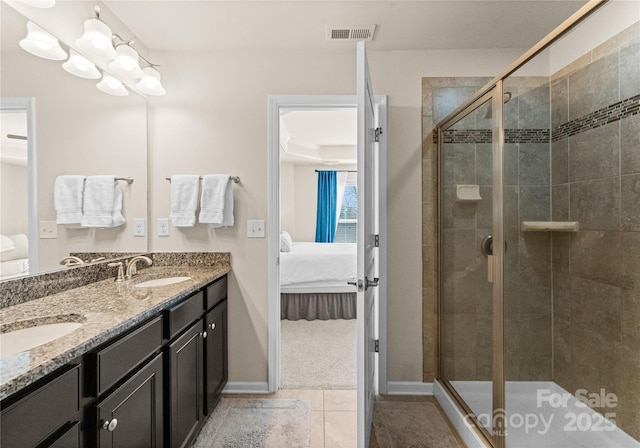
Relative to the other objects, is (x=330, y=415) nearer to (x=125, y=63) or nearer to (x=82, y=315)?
(x=82, y=315)

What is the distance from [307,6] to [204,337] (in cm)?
205

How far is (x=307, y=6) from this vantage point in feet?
6.12

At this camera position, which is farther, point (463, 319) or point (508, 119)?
point (463, 319)

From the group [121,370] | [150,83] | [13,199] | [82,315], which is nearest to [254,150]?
[150,83]

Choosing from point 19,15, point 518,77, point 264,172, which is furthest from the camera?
point 264,172

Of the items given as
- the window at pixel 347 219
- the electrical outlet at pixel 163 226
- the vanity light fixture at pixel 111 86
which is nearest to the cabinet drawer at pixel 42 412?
the electrical outlet at pixel 163 226

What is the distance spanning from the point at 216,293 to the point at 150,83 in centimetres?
146

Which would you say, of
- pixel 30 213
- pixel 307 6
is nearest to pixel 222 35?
pixel 307 6

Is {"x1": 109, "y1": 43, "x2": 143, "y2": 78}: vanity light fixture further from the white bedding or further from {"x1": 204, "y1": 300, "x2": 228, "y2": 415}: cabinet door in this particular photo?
the white bedding

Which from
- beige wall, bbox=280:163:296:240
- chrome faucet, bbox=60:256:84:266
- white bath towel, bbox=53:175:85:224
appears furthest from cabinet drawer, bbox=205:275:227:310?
beige wall, bbox=280:163:296:240

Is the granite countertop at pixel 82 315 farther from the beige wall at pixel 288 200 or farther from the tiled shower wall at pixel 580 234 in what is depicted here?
the beige wall at pixel 288 200

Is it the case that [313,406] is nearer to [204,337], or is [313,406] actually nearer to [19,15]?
[204,337]

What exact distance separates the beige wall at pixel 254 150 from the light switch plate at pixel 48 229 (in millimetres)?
801

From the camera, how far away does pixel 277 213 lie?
2.34 metres
